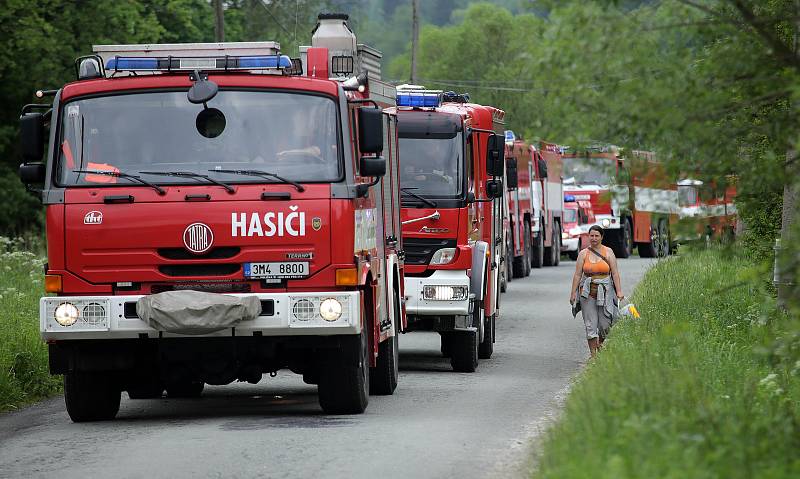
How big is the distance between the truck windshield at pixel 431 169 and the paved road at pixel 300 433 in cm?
199

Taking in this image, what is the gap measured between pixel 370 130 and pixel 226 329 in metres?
1.85

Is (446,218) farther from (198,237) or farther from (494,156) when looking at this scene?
(198,237)

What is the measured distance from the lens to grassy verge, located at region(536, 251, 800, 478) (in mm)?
7301

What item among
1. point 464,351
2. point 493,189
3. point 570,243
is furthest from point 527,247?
point 464,351

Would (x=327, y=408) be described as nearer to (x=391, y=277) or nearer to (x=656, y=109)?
(x=391, y=277)

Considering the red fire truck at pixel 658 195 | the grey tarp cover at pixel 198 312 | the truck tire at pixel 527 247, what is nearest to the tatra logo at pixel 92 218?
the grey tarp cover at pixel 198 312

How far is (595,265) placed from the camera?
17703 mm

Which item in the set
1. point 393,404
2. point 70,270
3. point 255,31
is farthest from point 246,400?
point 255,31

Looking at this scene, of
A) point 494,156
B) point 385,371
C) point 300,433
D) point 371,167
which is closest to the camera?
point 300,433

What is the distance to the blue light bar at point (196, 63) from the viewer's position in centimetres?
1216

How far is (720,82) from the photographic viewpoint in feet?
27.2

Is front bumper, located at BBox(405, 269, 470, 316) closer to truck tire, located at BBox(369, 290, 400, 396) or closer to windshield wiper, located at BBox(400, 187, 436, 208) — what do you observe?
windshield wiper, located at BBox(400, 187, 436, 208)

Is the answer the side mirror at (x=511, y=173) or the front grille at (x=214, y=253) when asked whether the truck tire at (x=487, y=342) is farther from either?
the side mirror at (x=511, y=173)

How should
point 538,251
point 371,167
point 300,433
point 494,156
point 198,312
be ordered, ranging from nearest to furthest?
point 300,433, point 198,312, point 371,167, point 494,156, point 538,251
